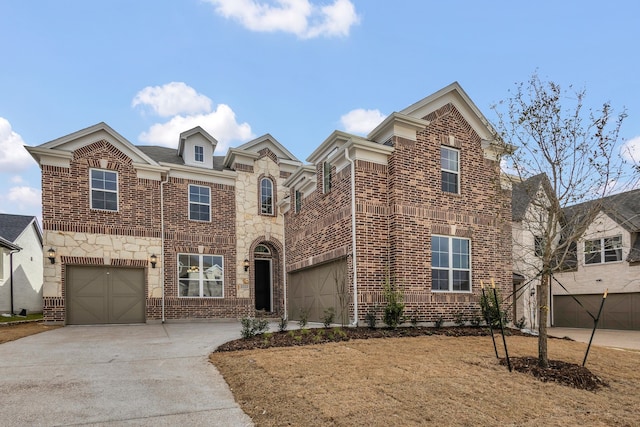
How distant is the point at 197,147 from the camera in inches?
686

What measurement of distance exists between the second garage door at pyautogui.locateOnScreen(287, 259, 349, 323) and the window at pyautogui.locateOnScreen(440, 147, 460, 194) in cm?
414

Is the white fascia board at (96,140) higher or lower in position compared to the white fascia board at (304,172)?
higher

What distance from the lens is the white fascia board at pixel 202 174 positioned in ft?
52.9

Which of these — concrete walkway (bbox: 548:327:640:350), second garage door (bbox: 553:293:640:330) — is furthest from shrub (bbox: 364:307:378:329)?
second garage door (bbox: 553:293:640:330)

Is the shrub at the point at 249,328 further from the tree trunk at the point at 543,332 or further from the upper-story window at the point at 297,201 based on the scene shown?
the upper-story window at the point at 297,201

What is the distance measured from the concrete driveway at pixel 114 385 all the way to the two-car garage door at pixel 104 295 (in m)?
4.87

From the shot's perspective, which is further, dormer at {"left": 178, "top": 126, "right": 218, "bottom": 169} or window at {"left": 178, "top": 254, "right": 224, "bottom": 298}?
dormer at {"left": 178, "top": 126, "right": 218, "bottom": 169}

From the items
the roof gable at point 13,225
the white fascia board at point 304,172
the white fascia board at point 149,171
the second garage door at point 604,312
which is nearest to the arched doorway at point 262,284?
the white fascia board at point 304,172

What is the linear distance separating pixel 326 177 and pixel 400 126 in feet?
9.60

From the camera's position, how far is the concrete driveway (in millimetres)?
4594

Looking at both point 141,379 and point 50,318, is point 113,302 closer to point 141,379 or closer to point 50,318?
point 50,318

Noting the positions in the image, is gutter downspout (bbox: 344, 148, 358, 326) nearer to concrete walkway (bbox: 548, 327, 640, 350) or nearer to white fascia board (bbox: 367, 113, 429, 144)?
white fascia board (bbox: 367, 113, 429, 144)

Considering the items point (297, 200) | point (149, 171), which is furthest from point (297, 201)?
point (149, 171)

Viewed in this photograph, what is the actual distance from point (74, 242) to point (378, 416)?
13346 millimetres
